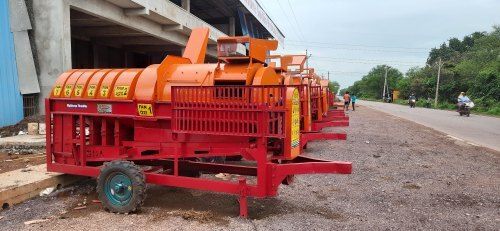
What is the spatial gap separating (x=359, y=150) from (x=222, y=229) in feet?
21.7

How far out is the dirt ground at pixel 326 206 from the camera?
14.8 feet

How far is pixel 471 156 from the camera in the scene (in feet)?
31.7

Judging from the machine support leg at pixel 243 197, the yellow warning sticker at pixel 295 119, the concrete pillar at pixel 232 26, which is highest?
the concrete pillar at pixel 232 26

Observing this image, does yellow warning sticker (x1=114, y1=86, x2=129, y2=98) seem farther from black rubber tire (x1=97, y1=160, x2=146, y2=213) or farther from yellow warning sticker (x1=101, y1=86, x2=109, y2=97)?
black rubber tire (x1=97, y1=160, x2=146, y2=213)

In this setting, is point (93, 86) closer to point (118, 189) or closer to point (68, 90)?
point (68, 90)

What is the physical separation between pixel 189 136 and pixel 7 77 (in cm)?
807

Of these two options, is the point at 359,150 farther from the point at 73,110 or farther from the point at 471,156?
the point at 73,110

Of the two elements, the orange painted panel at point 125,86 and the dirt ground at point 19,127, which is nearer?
the orange painted panel at point 125,86

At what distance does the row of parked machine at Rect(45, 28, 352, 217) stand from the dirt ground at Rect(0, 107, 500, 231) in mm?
332

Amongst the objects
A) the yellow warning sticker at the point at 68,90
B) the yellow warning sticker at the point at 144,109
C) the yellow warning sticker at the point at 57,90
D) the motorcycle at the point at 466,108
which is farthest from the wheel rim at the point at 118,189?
the motorcycle at the point at 466,108

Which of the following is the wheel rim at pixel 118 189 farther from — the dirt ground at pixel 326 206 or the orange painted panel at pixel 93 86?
the orange painted panel at pixel 93 86

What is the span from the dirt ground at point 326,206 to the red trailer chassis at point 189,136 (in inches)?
14.4

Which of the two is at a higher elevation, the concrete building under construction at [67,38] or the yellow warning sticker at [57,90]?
the concrete building under construction at [67,38]

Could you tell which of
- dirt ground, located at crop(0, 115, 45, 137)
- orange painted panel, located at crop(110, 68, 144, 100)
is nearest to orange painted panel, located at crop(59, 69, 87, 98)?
orange painted panel, located at crop(110, 68, 144, 100)
